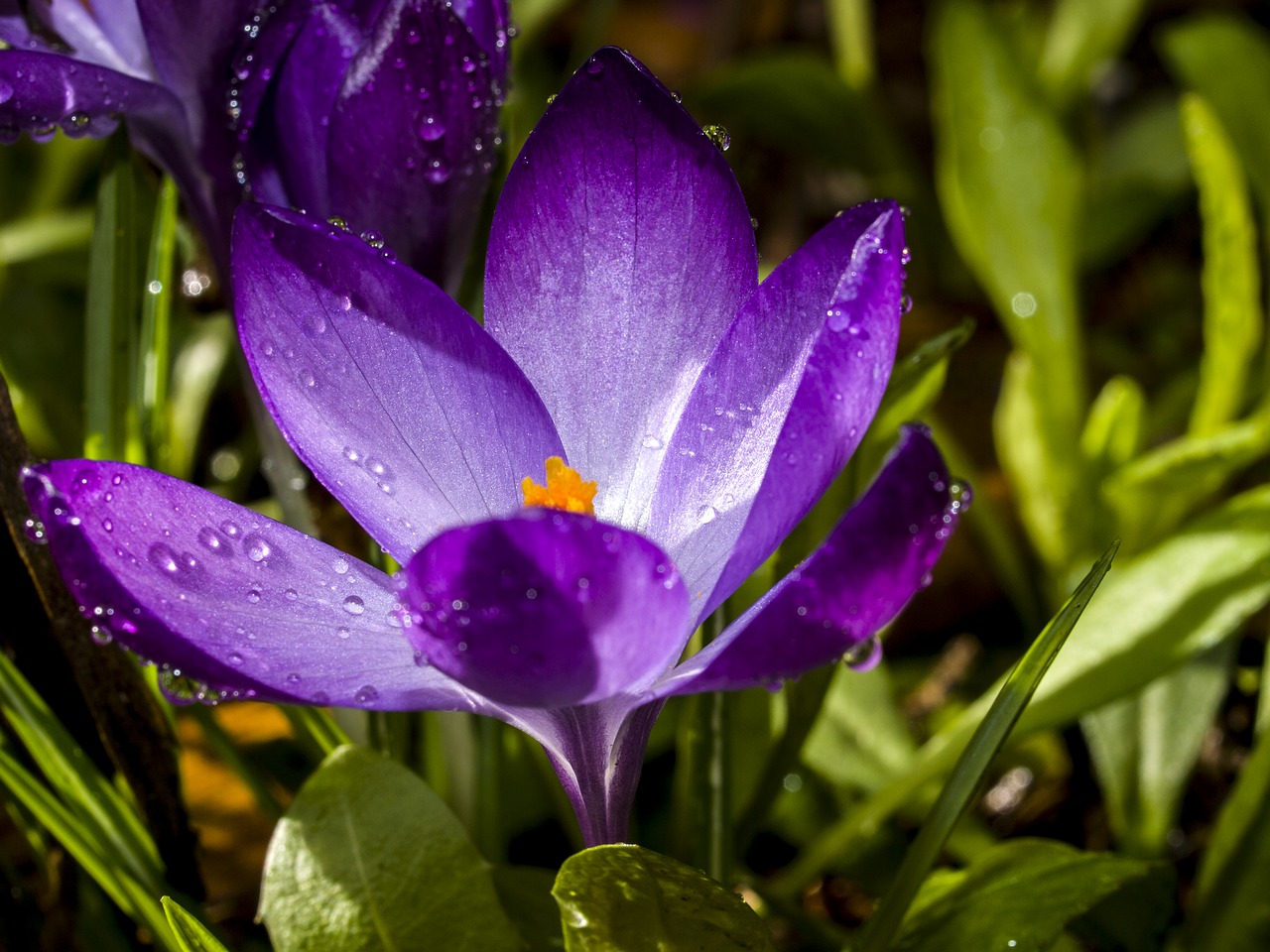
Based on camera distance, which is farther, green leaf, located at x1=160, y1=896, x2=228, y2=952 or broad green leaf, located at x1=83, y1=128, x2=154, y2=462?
broad green leaf, located at x1=83, y1=128, x2=154, y2=462

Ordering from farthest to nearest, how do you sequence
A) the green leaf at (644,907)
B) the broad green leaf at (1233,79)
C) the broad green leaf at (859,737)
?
the broad green leaf at (1233,79), the broad green leaf at (859,737), the green leaf at (644,907)

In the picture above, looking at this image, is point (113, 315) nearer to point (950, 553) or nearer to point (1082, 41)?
point (950, 553)

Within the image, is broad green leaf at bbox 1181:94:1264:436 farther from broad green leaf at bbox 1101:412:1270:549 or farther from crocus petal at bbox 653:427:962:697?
crocus petal at bbox 653:427:962:697

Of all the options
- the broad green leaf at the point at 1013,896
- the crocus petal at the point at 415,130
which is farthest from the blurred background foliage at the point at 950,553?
the crocus petal at the point at 415,130

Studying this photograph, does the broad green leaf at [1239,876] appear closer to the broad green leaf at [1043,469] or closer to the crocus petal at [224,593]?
the broad green leaf at [1043,469]

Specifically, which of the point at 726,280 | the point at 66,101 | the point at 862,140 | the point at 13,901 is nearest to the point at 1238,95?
the point at 862,140

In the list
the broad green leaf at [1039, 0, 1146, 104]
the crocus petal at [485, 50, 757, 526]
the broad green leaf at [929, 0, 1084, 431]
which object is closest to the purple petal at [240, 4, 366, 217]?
the crocus petal at [485, 50, 757, 526]
